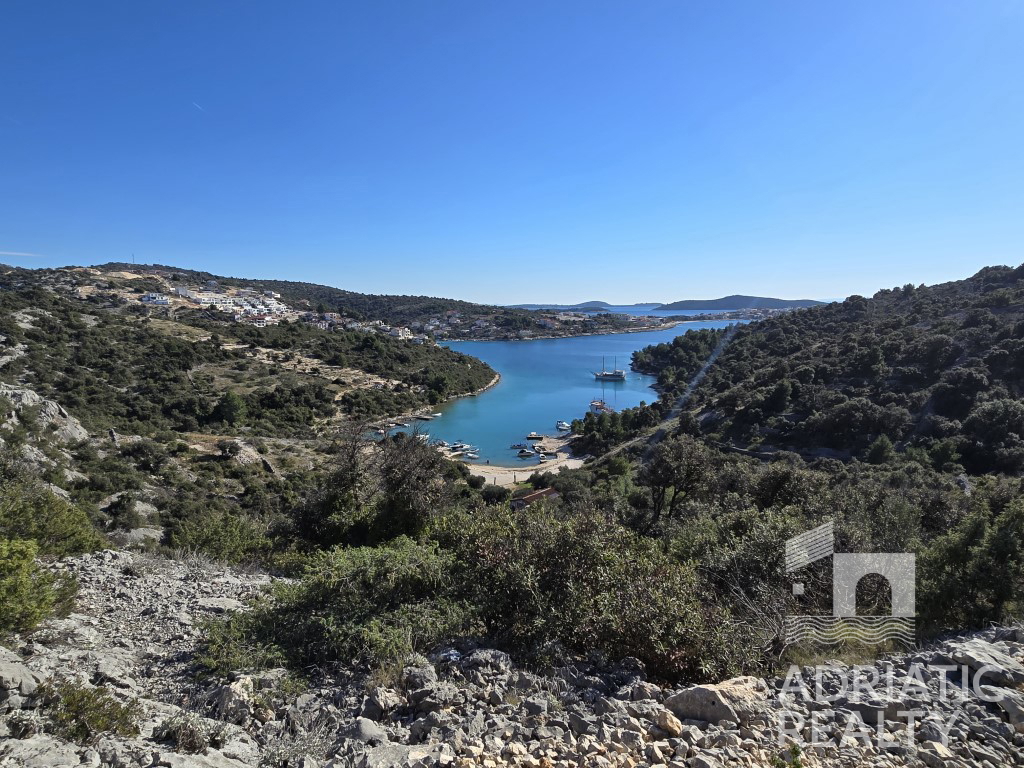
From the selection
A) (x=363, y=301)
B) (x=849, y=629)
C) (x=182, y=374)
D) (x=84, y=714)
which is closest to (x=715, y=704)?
(x=849, y=629)

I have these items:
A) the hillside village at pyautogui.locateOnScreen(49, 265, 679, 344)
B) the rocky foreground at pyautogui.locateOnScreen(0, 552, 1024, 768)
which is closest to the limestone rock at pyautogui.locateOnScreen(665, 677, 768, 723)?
the rocky foreground at pyautogui.locateOnScreen(0, 552, 1024, 768)

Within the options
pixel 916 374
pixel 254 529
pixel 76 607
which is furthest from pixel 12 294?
pixel 916 374

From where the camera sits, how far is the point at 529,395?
6294 centimetres

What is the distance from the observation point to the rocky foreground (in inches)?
104

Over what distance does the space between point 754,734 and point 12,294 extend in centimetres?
5510

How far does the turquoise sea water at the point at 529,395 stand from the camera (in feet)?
144

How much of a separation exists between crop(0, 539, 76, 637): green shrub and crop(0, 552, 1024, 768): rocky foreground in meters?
0.20

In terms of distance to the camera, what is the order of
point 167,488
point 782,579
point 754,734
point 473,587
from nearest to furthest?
1. point 754,734
2. point 473,587
3. point 782,579
4. point 167,488

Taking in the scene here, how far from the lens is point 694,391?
1827 inches

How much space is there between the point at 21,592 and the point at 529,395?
2350 inches

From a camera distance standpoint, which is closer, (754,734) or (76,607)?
(754,734)

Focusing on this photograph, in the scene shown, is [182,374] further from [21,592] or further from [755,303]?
[755,303]

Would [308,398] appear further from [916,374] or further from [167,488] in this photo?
[916,374]

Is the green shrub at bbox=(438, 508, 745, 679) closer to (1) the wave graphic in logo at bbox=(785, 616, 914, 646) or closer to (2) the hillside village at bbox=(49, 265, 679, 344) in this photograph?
(1) the wave graphic in logo at bbox=(785, 616, 914, 646)
